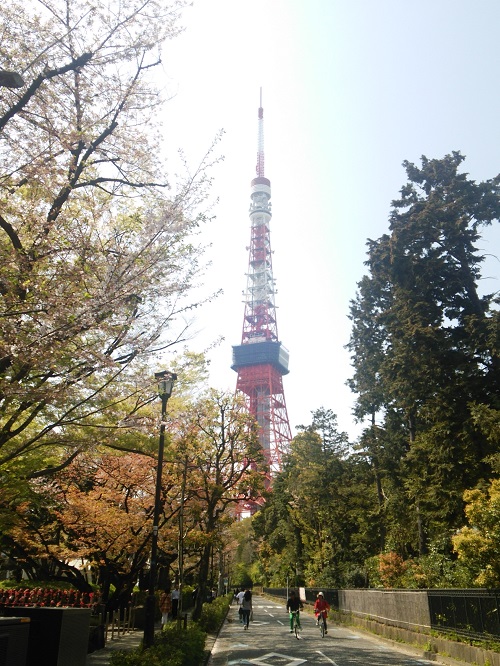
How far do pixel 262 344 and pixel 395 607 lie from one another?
197ft

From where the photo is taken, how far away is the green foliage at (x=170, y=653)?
273 inches

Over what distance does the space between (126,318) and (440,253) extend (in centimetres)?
1597

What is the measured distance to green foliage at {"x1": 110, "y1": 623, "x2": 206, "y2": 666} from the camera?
6.94 meters

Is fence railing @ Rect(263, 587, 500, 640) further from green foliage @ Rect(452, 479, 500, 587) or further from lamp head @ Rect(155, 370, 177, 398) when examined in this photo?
lamp head @ Rect(155, 370, 177, 398)

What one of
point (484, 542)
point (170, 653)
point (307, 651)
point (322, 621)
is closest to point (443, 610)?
point (484, 542)

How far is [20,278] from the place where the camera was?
5.73 meters

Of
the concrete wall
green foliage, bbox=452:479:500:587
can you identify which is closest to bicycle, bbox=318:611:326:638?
the concrete wall

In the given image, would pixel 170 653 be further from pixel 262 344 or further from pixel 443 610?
pixel 262 344

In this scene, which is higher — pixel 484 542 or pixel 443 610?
pixel 484 542

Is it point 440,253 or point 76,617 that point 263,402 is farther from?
point 76,617

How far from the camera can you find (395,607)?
15102mm

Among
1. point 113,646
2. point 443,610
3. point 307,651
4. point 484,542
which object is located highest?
point 484,542

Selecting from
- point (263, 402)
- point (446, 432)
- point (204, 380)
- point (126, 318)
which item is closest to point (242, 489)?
point (204, 380)

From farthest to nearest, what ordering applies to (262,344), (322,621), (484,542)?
(262,344)
(322,621)
(484,542)
